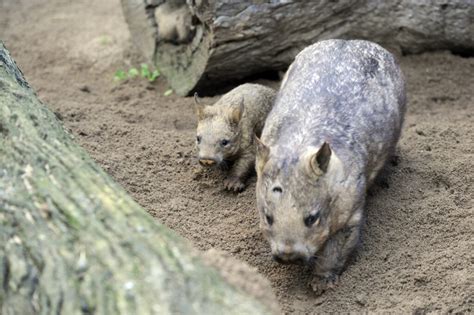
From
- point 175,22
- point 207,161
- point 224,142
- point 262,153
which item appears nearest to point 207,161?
point 207,161

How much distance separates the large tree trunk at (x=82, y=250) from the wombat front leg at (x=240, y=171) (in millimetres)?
1760

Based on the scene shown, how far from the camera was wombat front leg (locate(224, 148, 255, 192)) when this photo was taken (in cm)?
531

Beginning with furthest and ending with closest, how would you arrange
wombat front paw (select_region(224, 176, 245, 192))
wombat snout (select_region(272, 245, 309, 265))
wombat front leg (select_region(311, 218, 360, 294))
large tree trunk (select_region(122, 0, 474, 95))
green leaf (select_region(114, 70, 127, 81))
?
green leaf (select_region(114, 70, 127, 81)) < large tree trunk (select_region(122, 0, 474, 95)) < wombat front paw (select_region(224, 176, 245, 192)) < wombat front leg (select_region(311, 218, 360, 294)) < wombat snout (select_region(272, 245, 309, 265))

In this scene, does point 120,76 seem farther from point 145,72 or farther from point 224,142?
point 224,142

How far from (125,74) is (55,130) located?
3.45 meters

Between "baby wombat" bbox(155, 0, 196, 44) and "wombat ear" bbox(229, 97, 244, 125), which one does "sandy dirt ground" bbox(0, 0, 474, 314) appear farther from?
"baby wombat" bbox(155, 0, 196, 44)

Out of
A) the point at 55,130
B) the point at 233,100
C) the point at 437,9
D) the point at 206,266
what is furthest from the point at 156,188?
the point at 437,9

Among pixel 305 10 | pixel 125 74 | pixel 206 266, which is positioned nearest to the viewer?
pixel 206 266

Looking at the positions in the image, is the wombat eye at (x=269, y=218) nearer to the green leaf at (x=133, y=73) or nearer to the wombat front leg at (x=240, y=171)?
the wombat front leg at (x=240, y=171)

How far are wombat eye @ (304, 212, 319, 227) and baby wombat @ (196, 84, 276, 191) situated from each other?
1.32 meters

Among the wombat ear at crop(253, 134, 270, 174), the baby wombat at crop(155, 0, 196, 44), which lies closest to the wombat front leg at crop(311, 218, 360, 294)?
the wombat ear at crop(253, 134, 270, 174)

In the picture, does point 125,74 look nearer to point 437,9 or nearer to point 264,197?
point 437,9

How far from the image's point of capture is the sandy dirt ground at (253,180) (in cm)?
425

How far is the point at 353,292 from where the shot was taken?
4242 millimetres
